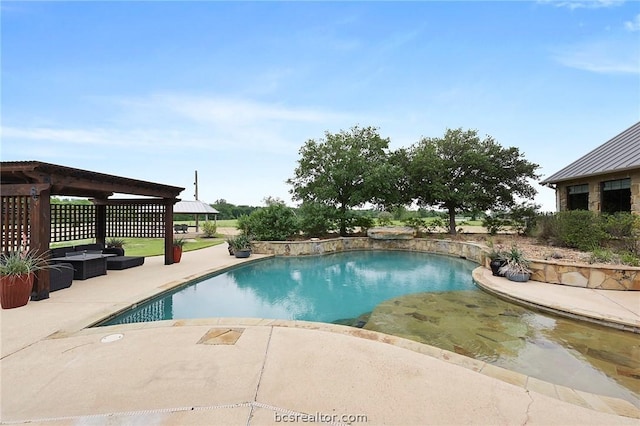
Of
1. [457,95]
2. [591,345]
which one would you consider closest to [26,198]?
[591,345]

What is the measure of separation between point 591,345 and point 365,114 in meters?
15.0

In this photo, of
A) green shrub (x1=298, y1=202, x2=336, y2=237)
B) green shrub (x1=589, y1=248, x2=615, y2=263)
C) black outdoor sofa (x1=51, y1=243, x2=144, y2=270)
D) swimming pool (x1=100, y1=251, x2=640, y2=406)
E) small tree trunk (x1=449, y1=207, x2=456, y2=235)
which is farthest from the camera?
small tree trunk (x1=449, y1=207, x2=456, y2=235)

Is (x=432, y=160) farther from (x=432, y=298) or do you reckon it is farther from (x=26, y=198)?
(x=26, y=198)

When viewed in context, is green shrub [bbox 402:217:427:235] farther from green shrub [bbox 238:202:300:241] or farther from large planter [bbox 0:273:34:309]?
large planter [bbox 0:273:34:309]

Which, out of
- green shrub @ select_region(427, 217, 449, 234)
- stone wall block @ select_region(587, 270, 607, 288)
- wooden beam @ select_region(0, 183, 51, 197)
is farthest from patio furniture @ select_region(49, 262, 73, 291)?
green shrub @ select_region(427, 217, 449, 234)

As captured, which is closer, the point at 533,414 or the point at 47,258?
the point at 533,414

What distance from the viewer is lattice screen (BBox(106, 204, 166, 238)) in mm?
10398

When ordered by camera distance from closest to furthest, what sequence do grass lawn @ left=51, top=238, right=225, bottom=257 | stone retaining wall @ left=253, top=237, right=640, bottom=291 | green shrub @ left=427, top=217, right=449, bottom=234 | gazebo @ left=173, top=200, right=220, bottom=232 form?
1. stone retaining wall @ left=253, top=237, right=640, bottom=291
2. grass lawn @ left=51, top=238, right=225, bottom=257
3. green shrub @ left=427, top=217, right=449, bottom=234
4. gazebo @ left=173, top=200, right=220, bottom=232

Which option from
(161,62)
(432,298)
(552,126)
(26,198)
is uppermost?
(161,62)

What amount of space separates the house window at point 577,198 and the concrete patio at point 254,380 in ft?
37.1

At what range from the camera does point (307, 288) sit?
791 centimetres

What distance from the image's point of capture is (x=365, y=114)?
17.0 m

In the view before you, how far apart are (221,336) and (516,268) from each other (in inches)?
289

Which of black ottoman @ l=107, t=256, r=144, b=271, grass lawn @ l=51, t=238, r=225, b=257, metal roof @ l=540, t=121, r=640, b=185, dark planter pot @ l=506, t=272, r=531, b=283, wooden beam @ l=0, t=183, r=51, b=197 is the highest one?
metal roof @ l=540, t=121, r=640, b=185
